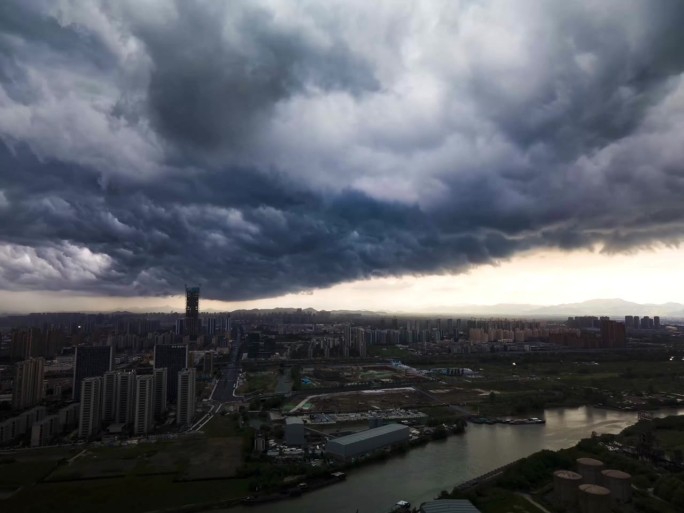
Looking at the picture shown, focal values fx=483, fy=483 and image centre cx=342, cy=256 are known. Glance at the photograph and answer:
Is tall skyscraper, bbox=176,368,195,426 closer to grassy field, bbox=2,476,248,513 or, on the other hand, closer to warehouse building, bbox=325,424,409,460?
grassy field, bbox=2,476,248,513

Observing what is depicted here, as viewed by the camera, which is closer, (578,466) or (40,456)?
(578,466)

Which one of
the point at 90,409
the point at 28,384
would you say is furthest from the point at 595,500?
the point at 28,384

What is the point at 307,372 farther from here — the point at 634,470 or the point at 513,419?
the point at 634,470

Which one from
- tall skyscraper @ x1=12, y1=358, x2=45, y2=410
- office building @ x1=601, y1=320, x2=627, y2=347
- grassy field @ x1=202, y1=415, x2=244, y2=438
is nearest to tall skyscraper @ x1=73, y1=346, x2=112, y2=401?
tall skyscraper @ x1=12, y1=358, x2=45, y2=410

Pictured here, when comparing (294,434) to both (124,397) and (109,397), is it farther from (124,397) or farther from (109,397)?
(109,397)

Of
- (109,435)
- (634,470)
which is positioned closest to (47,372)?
(109,435)

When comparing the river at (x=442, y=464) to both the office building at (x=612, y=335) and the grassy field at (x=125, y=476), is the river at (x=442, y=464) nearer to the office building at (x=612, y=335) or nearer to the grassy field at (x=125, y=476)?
the grassy field at (x=125, y=476)
